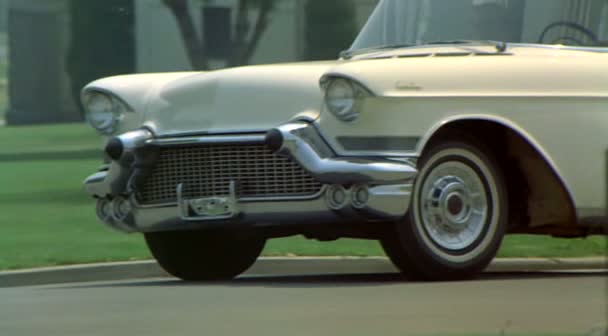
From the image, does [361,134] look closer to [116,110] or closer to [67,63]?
[116,110]

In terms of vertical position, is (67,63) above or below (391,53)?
below

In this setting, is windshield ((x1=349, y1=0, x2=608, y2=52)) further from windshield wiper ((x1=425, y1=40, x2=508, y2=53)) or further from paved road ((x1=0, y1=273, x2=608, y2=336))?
paved road ((x1=0, y1=273, x2=608, y2=336))

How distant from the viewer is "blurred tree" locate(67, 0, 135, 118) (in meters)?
33.5

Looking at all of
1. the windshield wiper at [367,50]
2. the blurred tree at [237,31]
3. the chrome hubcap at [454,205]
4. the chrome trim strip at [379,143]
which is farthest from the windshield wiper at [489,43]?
the blurred tree at [237,31]

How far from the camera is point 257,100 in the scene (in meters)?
8.26

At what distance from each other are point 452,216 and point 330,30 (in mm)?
20411

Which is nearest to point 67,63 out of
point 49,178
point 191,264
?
point 49,178

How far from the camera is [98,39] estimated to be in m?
34.6

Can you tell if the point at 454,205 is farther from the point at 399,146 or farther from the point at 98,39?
the point at 98,39

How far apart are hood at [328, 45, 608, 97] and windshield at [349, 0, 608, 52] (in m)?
0.16

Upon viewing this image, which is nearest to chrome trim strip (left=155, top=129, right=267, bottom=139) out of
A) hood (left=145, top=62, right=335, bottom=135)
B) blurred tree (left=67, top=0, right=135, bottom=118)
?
hood (left=145, top=62, right=335, bottom=135)

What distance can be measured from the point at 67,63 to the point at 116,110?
88.3 feet

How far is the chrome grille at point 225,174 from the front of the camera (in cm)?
805

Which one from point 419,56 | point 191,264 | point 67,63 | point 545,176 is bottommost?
point 67,63
